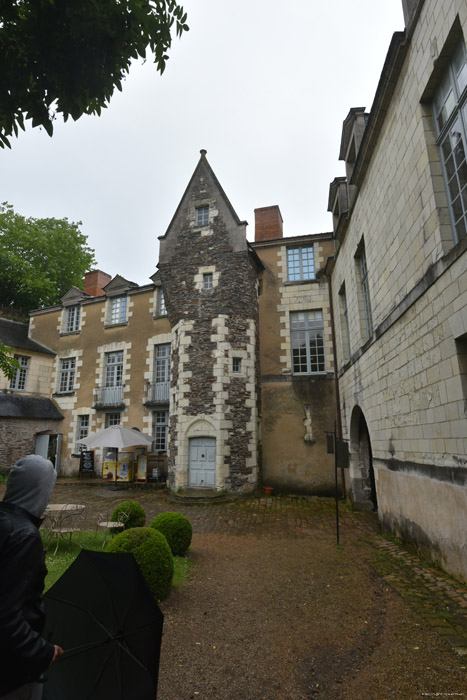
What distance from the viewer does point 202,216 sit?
546 inches

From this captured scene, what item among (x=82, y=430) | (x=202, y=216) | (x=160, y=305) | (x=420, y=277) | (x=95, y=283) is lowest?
(x=82, y=430)

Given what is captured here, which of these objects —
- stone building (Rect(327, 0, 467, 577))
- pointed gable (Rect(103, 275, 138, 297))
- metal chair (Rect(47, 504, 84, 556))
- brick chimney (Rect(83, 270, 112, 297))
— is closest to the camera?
stone building (Rect(327, 0, 467, 577))

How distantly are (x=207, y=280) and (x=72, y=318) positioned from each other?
30.2 ft

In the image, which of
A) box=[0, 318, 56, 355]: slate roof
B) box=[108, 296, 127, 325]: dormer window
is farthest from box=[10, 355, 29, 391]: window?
box=[108, 296, 127, 325]: dormer window

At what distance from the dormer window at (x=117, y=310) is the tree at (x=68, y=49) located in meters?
14.8

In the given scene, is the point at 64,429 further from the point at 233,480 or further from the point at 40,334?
the point at 233,480

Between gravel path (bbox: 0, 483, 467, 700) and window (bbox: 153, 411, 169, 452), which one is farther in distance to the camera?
window (bbox: 153, 411, 169, 452)

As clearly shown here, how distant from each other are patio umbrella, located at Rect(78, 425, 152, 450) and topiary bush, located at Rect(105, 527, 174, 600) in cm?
832

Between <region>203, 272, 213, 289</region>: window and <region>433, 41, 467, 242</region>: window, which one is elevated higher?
<region>203, 272, 213, 289</region>: window

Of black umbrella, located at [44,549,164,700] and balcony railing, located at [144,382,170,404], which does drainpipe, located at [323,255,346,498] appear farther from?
black umbrella, located at [44,549,164,700]

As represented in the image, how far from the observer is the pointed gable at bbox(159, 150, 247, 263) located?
13.4 m

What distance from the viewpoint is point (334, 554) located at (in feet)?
21.2

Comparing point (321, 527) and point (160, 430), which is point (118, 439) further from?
point (321, 527)

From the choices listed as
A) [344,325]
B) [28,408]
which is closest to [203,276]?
[344,325]
